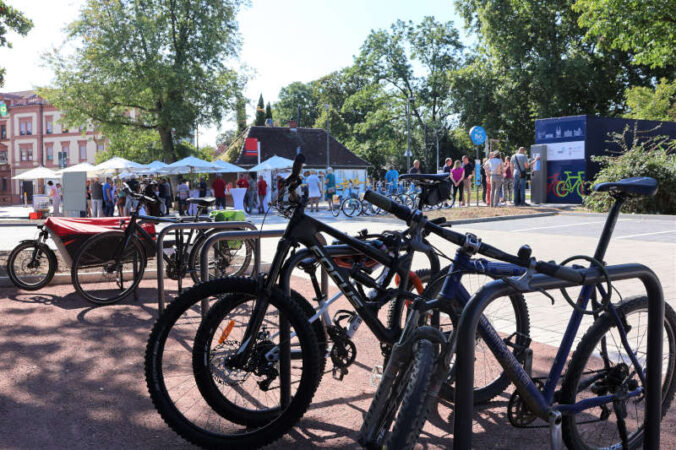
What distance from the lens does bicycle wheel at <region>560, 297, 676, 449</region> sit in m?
2.61

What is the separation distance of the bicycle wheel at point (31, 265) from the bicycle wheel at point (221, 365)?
535cm

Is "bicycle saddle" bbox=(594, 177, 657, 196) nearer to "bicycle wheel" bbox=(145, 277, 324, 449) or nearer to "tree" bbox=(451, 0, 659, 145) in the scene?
"bicycle wheel" bbox=(145, 277, 324, 449)

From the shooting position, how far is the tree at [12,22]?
36.9 feet

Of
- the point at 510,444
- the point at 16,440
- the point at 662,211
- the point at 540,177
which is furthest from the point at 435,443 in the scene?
the point at 540,177

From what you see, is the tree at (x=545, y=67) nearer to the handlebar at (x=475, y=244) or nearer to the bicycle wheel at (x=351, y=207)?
the bicycle wheel at (x=351, y=207)

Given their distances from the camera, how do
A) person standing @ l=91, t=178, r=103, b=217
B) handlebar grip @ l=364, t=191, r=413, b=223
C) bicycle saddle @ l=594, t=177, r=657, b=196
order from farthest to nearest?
person standing @ l=91, t=178, r=103, b=217 < handlebar grip @ l=364, t=191, r=413, b=223 < bicycle saddle @ l=594, t=177, r=657, b=196

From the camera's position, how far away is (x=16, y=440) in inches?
124

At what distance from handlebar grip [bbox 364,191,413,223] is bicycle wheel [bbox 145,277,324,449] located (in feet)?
2.01

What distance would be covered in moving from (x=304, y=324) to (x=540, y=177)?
22.8 meters

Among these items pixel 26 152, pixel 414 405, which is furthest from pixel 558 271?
pixel 26 152

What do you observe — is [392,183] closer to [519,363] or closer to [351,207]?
[351,207]

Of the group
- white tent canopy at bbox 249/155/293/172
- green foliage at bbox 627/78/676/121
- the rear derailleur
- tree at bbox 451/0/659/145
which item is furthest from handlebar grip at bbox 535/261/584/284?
tree at bbox 451/0/659/145

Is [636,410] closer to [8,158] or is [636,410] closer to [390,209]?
[390,209]

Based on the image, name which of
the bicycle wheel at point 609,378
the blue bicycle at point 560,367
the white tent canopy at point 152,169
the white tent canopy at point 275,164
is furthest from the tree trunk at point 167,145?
the bicycle wheel at point 609,378
